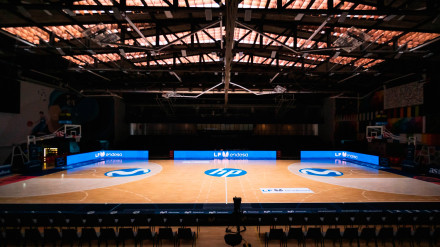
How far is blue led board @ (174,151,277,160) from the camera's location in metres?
22.4

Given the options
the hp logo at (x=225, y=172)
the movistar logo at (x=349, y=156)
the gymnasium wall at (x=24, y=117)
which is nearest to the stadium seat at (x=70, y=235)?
the hp logo at (x=225, y=172)

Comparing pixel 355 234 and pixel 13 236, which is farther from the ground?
pixel 355 234

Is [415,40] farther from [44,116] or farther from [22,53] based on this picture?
[44,116]

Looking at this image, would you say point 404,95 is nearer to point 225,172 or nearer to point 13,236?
point 225,172

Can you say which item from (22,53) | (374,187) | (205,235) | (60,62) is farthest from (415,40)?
(22,53)

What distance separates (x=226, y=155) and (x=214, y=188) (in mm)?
11427

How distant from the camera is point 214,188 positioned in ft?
37.1

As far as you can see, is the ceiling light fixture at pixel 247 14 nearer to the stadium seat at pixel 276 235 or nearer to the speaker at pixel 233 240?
the stadium seat at pixel 276 235

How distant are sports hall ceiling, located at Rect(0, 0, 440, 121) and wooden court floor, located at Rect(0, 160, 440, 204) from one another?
6733 mm

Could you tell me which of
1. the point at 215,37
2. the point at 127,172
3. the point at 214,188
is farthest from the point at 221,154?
the point at 215,37

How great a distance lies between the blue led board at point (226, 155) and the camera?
883 inches

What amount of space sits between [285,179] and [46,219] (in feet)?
38.4

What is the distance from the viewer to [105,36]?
8.70 m

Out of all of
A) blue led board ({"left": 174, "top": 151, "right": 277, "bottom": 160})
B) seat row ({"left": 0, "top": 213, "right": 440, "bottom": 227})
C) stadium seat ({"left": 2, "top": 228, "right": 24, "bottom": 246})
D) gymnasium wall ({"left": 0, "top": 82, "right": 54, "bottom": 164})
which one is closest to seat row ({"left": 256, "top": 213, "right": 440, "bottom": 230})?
seat row ({"left": 0, "top": 213, "right": 440, "bottom": 227})
